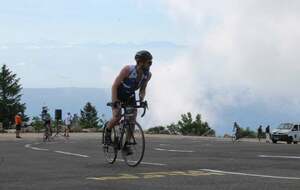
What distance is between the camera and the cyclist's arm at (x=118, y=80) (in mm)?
12172

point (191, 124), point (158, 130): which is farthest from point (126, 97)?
point (191, 124)

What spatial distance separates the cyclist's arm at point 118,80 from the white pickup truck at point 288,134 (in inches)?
1745

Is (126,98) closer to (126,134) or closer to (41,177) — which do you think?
(126,134)

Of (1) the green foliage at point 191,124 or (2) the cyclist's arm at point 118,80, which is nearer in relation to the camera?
(2) the cyclist's arm at point 118,80

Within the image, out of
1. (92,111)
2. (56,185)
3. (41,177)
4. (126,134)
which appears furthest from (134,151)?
(92,111)

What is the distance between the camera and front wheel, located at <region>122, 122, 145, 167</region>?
41.5 ft

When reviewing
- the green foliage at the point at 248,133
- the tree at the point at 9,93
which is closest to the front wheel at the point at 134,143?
the green foliage at the point at 248,133

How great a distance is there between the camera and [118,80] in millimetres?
12188

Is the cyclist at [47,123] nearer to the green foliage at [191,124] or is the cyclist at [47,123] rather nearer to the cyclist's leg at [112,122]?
the cyclist's leg at [112,122]

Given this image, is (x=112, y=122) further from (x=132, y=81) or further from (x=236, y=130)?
(x=236, y=130)

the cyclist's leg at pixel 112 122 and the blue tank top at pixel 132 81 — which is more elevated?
the blue tank top at pixel 132 81

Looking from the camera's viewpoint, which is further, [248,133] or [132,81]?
[248,133]

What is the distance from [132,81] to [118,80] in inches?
10.1

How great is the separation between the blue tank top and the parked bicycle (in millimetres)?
282
